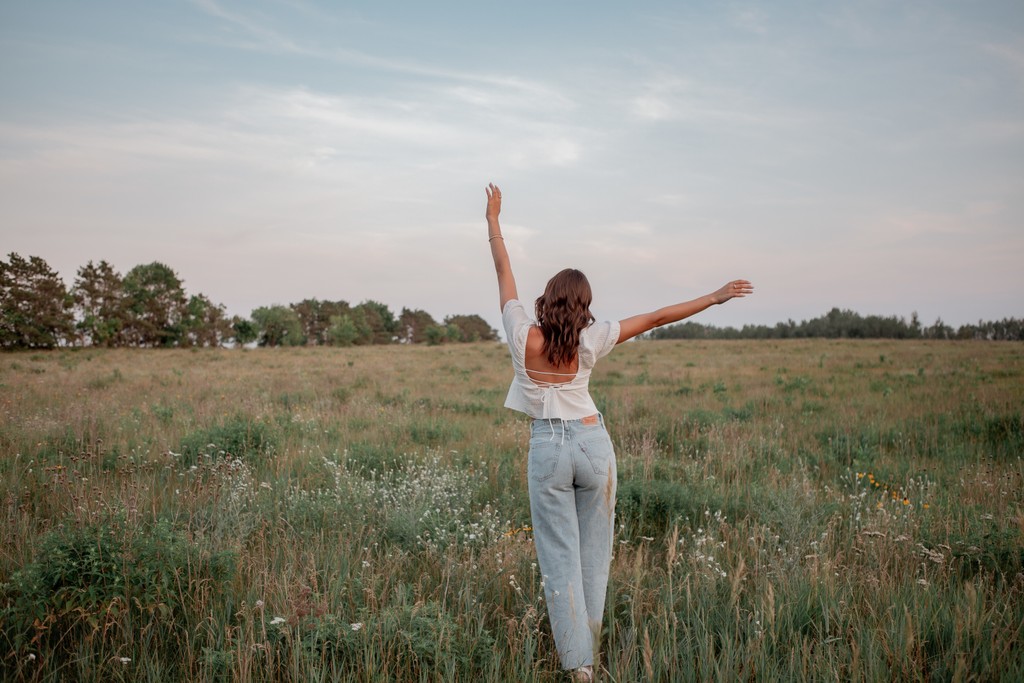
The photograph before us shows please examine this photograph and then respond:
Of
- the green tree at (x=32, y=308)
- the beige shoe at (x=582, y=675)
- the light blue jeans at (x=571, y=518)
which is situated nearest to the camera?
the beige shoe at (x=582, y=675)

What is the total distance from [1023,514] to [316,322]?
107620 mm

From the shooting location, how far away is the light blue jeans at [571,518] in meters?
3.43

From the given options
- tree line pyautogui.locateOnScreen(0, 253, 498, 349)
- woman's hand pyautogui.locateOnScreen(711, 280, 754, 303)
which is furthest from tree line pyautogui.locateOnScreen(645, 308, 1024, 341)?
woman's hand pyautogui.locateOnScreen(711, 280, 754, 303)

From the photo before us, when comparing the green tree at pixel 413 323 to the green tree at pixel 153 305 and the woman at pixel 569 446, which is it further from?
the woman at pixel 569 446

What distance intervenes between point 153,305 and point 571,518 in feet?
225

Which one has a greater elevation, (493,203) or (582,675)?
(493,203)

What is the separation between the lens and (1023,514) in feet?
17.7

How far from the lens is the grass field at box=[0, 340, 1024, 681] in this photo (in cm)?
337

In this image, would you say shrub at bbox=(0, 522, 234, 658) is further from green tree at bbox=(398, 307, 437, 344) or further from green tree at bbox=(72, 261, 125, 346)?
green tree at bbox=(398, 307, 437, 344)

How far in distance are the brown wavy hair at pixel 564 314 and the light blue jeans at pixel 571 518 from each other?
0.44m

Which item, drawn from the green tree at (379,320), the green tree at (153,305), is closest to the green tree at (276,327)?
the green tree at (153,305)

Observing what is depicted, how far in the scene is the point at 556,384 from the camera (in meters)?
3.61

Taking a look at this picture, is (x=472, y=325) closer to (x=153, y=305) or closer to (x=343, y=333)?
(x=343, y=333)

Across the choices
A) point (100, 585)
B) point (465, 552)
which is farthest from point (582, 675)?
point (100, 585)
